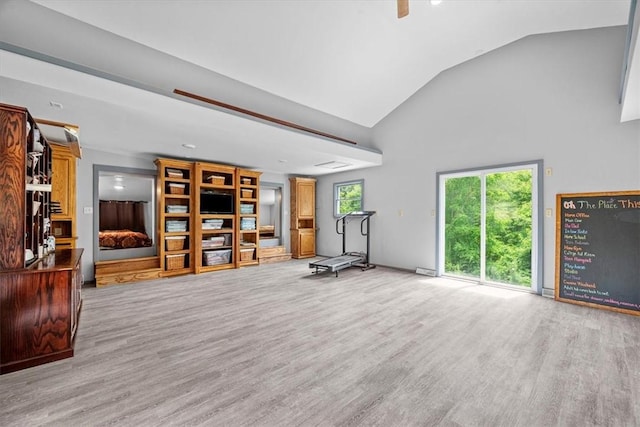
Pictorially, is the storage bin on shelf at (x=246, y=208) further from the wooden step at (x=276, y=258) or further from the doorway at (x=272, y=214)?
the wooden step at (x=276, y=258)

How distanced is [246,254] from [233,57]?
14.1 feet

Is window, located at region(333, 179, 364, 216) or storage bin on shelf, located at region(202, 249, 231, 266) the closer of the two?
storage bin on shelf, located at region(202, 249, 231, 266)

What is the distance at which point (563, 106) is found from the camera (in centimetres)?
402

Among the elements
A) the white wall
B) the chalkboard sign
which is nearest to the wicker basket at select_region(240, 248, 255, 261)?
the white wall

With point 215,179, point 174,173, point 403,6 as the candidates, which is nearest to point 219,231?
point 215,179

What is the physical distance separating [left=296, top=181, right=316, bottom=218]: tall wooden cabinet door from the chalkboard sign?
5576 millimetres

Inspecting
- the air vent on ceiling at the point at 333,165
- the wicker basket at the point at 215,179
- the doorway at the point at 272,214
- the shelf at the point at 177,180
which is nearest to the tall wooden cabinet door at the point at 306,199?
the doorway at the point at 272,214

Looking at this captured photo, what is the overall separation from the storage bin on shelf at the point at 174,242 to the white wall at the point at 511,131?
4.34 m

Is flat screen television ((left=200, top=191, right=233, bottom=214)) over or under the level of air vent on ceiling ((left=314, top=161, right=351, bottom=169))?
under

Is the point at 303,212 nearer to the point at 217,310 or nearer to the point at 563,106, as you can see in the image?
the point at 217,310

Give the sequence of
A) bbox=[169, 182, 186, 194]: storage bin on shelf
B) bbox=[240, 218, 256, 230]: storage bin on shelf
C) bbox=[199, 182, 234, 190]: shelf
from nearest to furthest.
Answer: bbox=[169, 182, 186, 194]: storage bin on shelf < bbox=[199, 182, 234, 190]: shelf < bbox=[240, 218, 256, 230]: storage bin on shelf

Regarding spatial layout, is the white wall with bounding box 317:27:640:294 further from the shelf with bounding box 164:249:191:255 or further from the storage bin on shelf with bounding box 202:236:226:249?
the shelf with bounding box 164:249:191:255

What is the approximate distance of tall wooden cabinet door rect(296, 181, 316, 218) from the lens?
7.84 metres

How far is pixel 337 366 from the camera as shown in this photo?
2195 mm
